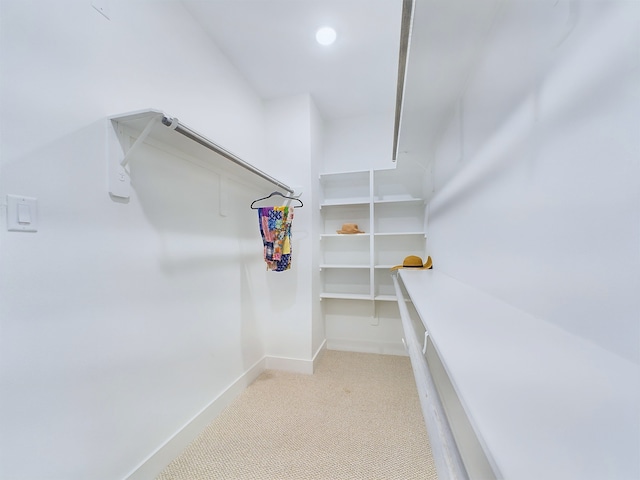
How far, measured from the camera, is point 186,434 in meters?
1.42

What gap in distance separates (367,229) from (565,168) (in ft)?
7.32

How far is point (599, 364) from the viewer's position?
34cm

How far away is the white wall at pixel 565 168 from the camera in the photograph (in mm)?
353

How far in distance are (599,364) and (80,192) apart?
4.87 feet

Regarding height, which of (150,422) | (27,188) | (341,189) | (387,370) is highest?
(341,189)

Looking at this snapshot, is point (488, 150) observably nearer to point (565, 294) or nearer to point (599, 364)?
point (565, 294)

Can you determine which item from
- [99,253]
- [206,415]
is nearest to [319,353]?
[206,415]

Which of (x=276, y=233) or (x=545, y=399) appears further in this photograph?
(x=276, y=233)

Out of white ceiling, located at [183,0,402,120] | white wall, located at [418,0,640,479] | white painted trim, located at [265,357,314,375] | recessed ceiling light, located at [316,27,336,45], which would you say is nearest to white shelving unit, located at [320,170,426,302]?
white painted trim, located at [265,357,314,375]

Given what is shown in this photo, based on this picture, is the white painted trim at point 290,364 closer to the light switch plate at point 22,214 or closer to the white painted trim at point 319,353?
the white painted trim at point 319,353

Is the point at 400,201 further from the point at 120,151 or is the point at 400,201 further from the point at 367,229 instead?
the point at 120,151

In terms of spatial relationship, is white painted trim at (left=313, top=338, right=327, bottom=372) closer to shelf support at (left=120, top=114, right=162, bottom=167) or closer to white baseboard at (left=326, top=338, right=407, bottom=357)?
white baseboard at (left=326, top=338, right=407, bottom=357)

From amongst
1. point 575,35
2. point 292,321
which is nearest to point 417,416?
point 292,321

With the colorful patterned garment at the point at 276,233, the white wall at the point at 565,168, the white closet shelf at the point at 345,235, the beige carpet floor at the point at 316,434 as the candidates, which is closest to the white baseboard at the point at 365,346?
the beige carpet floor at the point at 316,434
